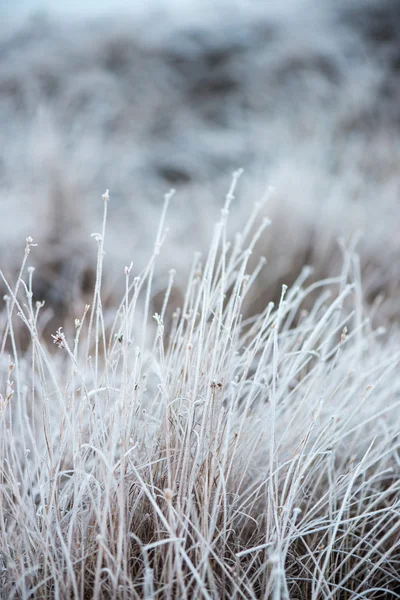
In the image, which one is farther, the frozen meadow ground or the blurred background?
the blurred background

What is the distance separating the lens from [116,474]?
794 millimetres

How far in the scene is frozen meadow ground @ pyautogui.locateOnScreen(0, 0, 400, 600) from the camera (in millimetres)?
738

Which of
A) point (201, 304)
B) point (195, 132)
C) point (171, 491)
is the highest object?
point (195, 132)

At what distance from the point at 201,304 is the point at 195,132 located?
7.73 ft

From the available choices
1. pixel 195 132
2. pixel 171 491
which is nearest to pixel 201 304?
pixel 171 491

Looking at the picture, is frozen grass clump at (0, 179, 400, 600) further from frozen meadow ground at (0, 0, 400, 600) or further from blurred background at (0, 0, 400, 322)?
blurred background at (0, 0, 400, 322)

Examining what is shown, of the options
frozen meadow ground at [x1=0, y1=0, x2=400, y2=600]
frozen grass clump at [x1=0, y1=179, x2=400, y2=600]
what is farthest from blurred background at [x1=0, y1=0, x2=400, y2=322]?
frozen grass clump at [x1=0, y1=179, x2=400, y2=600]

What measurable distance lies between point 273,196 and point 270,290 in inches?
20.3

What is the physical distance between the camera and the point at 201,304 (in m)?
1.41

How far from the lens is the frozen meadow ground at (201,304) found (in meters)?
0.74

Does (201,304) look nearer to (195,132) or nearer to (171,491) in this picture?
(171,491)

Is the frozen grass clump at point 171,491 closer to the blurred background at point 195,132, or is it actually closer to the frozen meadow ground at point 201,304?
the frozen meadow ground at point 201,304

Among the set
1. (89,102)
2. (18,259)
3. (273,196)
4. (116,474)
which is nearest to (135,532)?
(116,474)

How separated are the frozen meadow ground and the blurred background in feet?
0.05
